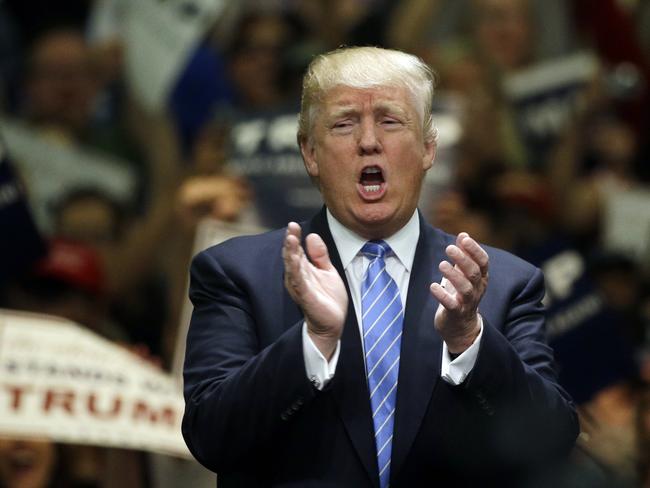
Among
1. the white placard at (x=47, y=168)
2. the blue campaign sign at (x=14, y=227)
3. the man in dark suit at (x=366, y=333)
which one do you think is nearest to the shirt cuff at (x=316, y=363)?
the man in dark suit at (x=366, y=333)

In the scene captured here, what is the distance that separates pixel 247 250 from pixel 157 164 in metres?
3.89

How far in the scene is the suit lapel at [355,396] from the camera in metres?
2.92

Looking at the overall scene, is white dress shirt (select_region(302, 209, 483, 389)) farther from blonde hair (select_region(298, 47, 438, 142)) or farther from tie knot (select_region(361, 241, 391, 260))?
blonde hair (select_region(298, 47, 438, 142))

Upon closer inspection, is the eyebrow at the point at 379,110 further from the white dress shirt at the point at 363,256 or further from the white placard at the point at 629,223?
the white placard at the point at 629,223

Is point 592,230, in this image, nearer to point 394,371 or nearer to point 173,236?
point 173,236

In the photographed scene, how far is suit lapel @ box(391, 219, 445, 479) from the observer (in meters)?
2.92

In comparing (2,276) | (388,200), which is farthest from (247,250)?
(2,276)

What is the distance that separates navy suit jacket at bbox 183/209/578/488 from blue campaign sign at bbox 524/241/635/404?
2.79m

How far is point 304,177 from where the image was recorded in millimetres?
6086

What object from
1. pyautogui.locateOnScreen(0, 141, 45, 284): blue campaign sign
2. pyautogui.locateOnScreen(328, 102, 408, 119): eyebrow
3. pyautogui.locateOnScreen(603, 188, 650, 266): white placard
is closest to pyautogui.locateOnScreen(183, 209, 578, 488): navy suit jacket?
pyautogui.locateOnScreen(328, 102, 408, 119): eyebrow

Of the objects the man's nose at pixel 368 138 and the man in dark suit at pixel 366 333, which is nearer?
the man in dark suit at pixel 366 333

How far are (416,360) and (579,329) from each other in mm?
3190

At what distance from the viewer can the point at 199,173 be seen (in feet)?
20.6

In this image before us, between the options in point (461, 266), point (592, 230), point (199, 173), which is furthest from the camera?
point (592, 230)
